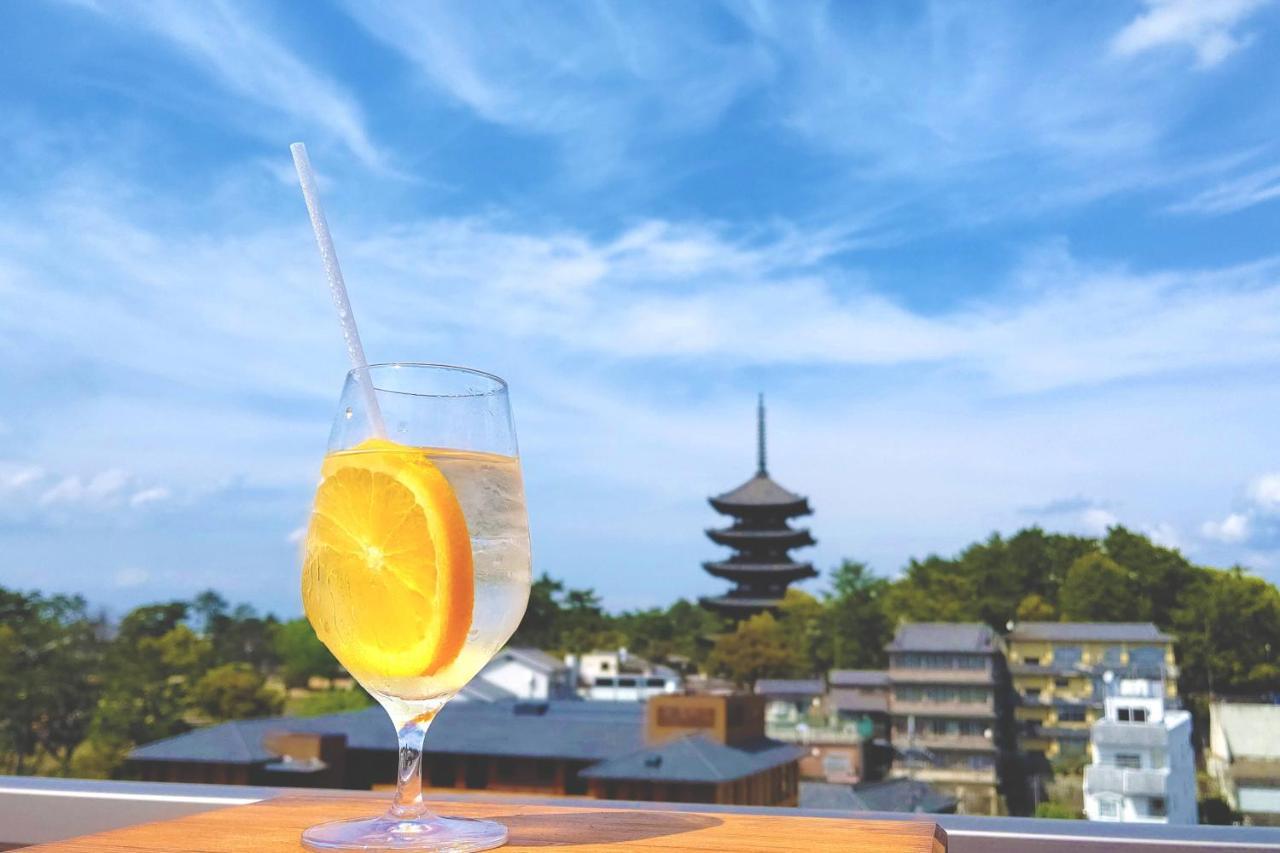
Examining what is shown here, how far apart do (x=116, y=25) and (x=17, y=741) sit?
12.7 metres

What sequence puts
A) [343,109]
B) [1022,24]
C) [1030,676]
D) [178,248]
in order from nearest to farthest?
[343,109], [178,248], [1030,676], [1022,24]

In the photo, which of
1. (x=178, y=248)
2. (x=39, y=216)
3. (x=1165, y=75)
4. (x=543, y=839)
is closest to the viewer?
(x=543, y=839)

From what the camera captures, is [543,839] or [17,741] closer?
[543,839]

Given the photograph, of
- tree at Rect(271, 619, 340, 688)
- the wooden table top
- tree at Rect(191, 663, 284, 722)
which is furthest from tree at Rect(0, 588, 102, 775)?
the wooden table top

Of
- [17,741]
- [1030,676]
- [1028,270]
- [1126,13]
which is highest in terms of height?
[1126,13]

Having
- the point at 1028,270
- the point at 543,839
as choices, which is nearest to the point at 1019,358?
the point at 1028,270

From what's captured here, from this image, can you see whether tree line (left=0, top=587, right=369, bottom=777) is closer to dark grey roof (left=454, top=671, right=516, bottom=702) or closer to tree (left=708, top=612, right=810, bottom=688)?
dark grey roof (left=454, top=671, right=516, bottom=702)

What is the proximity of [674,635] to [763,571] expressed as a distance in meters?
3.21

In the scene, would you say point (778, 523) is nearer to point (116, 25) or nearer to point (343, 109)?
point (116, 25)

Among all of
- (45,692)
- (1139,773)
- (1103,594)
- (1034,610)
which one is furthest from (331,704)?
(1103,594)

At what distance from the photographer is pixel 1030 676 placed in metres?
21.4

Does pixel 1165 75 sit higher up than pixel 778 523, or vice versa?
pixel 1165 75

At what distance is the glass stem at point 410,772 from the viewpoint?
522mm

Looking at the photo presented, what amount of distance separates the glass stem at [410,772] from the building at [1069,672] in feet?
70.8
